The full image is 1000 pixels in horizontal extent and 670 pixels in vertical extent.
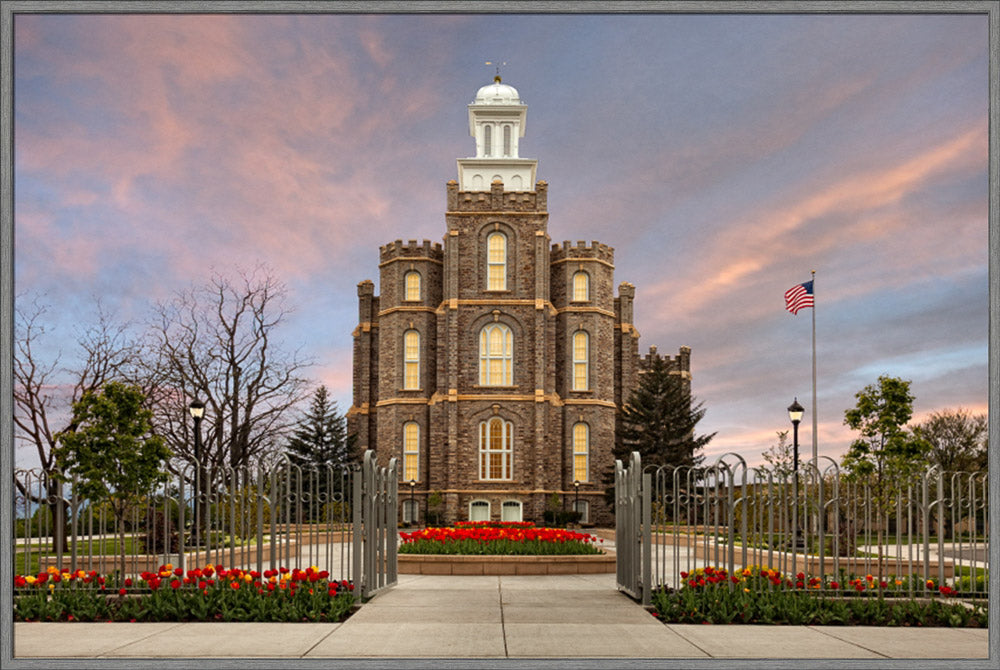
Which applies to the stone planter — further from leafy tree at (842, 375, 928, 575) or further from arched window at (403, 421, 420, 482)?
arched window at (403, 421, 420, 482)

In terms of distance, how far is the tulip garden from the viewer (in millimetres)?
20047

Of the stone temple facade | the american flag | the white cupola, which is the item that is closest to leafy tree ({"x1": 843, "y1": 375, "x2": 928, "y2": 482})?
the american flag

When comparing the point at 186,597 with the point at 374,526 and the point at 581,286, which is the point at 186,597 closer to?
the point at 374,526

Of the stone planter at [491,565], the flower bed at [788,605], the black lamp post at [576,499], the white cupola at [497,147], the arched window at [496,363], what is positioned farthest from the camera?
the white cupola at [497,147]

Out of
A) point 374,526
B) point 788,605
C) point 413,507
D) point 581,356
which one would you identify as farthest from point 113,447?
point 581,356

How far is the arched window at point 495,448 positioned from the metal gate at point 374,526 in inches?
1267

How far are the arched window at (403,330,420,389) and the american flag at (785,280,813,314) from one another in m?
21.3

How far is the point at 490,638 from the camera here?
983cm

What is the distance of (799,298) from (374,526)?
22851 millimetres

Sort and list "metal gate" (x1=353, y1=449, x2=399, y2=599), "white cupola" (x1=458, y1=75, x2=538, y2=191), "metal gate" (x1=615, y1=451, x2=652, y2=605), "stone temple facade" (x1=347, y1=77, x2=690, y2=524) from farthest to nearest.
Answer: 1. "white cupola" (x1=458, y1=75, x2=538, y2=191)
2. "stone temple facade" (x1=347, y1=77, x2=690, y2=524)
3. "metal gate" (x1=353, y1=449, x2=399, y2=599)
4. "metal gate" (x1=615, y1=451, x2=652, y2=605)

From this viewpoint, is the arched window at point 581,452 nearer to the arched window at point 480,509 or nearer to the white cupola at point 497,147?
the arched window at point 480,509

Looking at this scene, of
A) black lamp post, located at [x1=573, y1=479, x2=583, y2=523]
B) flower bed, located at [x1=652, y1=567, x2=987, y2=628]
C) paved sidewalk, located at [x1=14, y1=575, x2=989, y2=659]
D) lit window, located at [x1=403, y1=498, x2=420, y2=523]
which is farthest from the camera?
black lamp post, located at [x1=573, y1=479, x2=583, y2=523]

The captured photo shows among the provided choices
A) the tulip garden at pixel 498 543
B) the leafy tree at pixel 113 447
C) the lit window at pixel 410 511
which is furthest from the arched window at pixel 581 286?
the leafy tree at pixel 113 447

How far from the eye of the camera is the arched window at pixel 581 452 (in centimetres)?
4888
